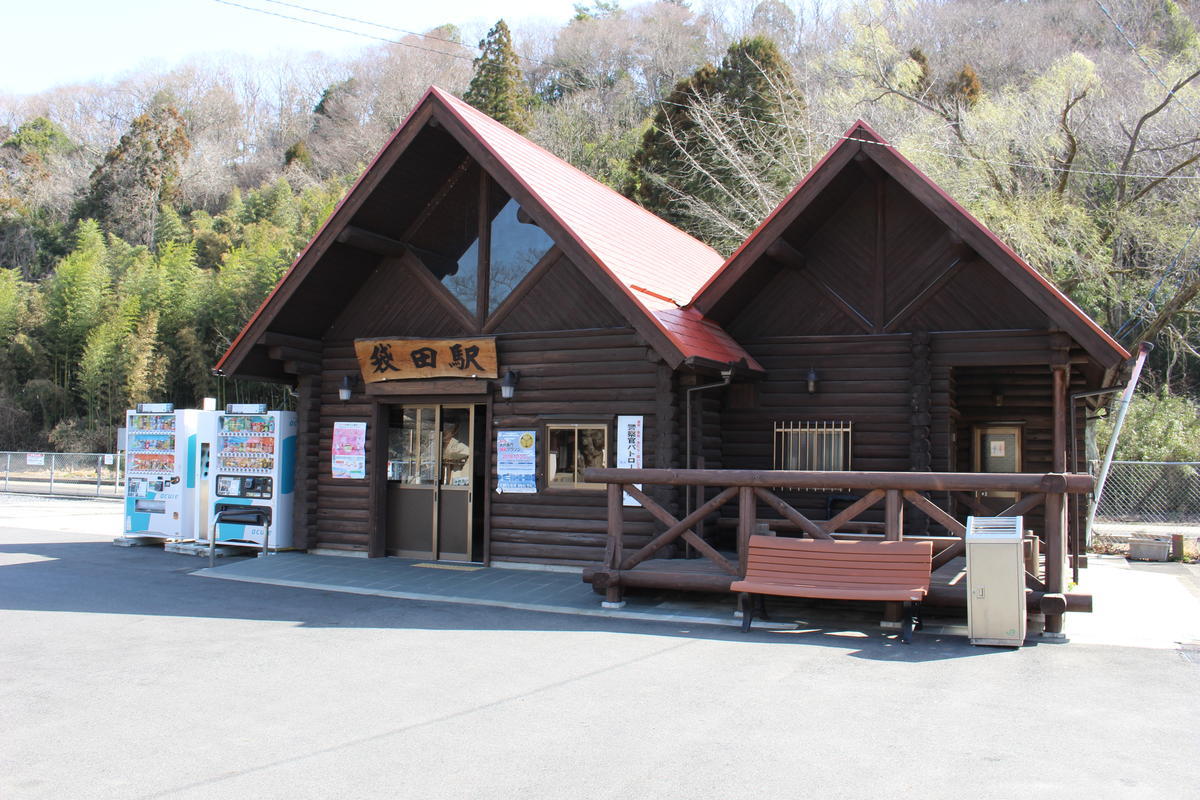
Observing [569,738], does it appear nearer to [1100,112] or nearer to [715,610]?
[715,610]

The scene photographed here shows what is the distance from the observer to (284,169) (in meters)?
58.9

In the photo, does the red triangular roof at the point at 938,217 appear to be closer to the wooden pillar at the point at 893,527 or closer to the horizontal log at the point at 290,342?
the wooden pillar at the point at 893,527

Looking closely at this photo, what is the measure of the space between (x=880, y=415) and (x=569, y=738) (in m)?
7.40

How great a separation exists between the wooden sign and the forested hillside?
17.7 feet

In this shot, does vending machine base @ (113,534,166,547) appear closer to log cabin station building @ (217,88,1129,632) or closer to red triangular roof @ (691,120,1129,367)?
log cabin station building @ (217,88,1129,632)

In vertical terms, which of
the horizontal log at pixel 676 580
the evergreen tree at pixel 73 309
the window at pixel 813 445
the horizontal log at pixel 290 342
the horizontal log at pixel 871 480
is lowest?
the horizontal log at pixel 676 580

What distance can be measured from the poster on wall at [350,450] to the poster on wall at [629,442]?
3.88 meters

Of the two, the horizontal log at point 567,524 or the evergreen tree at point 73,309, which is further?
the evergreen tree at point 73,309

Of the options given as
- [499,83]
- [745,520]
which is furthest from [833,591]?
[499,83]

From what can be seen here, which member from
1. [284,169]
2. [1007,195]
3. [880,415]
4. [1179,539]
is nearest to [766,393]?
[880,415]

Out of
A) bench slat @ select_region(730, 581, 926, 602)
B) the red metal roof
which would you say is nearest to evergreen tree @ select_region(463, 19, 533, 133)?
the red metal roof

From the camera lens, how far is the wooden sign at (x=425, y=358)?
12.1m

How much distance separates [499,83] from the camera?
39750 millimetres

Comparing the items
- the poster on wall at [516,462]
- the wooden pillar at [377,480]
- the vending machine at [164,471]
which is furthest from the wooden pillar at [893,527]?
the vending machine at [164,471]
